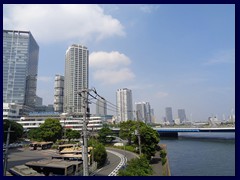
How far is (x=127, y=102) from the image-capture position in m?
84.9

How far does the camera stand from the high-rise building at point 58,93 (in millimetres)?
76294

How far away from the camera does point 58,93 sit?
7781 cm

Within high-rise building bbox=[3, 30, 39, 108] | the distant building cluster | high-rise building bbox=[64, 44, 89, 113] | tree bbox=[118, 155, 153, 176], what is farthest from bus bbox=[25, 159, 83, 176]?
high-rise building bbox=[64, 44, 89, 113]

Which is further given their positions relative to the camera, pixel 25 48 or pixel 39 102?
pixel 39 102

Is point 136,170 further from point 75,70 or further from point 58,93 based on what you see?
point 58,93

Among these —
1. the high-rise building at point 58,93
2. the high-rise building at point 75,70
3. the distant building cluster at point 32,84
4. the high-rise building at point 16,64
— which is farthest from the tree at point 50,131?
the high-rise building at point 58,93

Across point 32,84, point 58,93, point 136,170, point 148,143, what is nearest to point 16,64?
point 32,84

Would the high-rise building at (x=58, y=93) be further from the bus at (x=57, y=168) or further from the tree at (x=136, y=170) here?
the tree at (x=136, y=170)

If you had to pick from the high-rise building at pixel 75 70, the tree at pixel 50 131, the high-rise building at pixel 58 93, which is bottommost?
the tree at pixel 50 131

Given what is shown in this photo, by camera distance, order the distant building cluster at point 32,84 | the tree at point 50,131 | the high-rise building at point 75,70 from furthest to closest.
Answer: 1. the high-rise building at point 75,70
2. the distant building cluster at point 32,84
3. the tree at point 50,131
